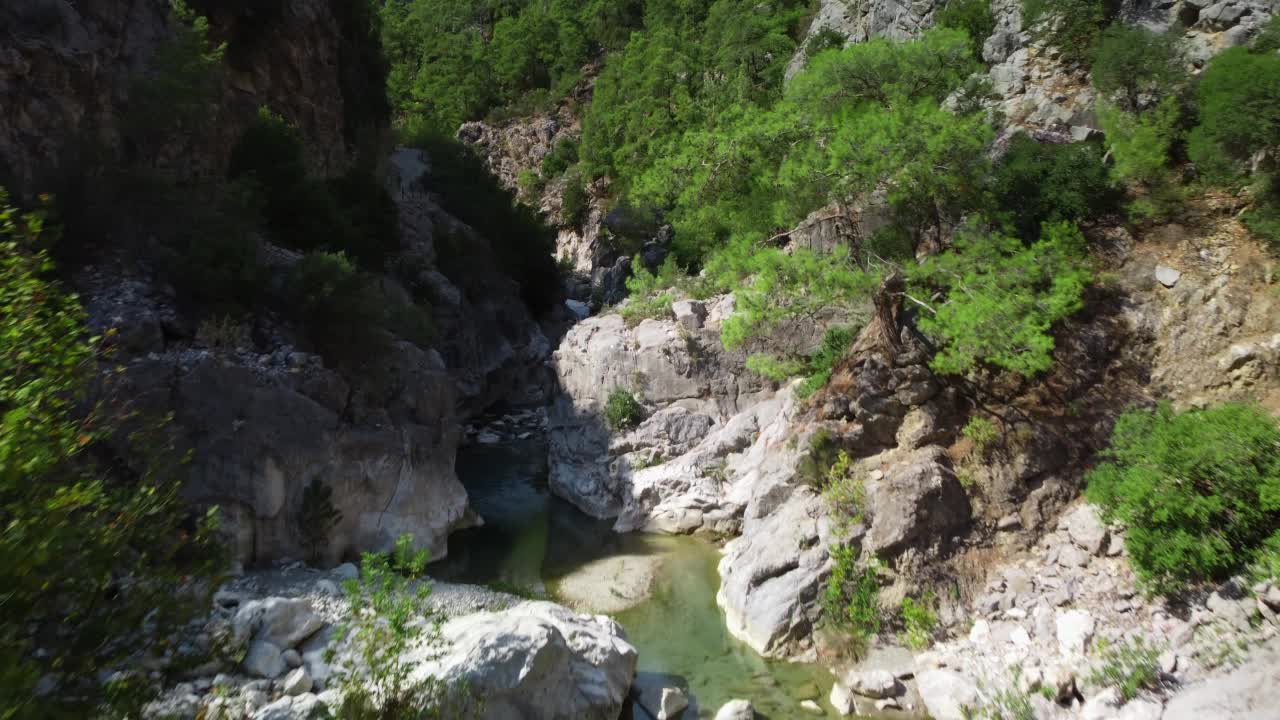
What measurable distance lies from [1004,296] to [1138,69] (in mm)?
7484

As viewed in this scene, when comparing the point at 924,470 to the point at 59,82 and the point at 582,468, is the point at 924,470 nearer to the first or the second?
the point at 582,468

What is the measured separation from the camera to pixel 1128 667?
29.4 ft

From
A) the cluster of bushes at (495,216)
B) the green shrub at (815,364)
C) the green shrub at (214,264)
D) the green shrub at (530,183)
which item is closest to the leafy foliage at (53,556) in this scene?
the green shrub at (214,264)

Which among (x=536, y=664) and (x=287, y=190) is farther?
(x=287, y=190)

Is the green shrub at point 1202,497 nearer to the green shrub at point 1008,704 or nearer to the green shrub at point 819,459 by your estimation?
the green shrub at point 1008,704

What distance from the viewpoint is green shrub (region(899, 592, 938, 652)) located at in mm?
11008

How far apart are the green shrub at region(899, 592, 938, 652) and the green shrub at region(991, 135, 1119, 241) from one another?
7.42 m

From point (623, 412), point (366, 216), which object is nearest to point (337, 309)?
point (623, 412)

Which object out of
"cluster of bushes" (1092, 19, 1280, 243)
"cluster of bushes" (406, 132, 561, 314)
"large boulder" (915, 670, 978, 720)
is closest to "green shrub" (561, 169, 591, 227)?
"cluster of bushes" (406, 132, 561, 314)

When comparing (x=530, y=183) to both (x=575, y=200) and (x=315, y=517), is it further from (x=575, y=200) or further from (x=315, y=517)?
(x=315, y=517)

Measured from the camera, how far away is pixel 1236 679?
8.04 m

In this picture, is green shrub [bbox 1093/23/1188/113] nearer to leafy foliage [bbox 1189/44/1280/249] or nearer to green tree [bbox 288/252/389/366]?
leafy foliage [bbox 1189/44/1280/249]

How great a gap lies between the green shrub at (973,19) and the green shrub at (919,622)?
17.8m

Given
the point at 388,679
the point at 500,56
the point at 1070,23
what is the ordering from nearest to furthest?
the point at 388,679 < the point at 1070,23 < the point at 500,56
